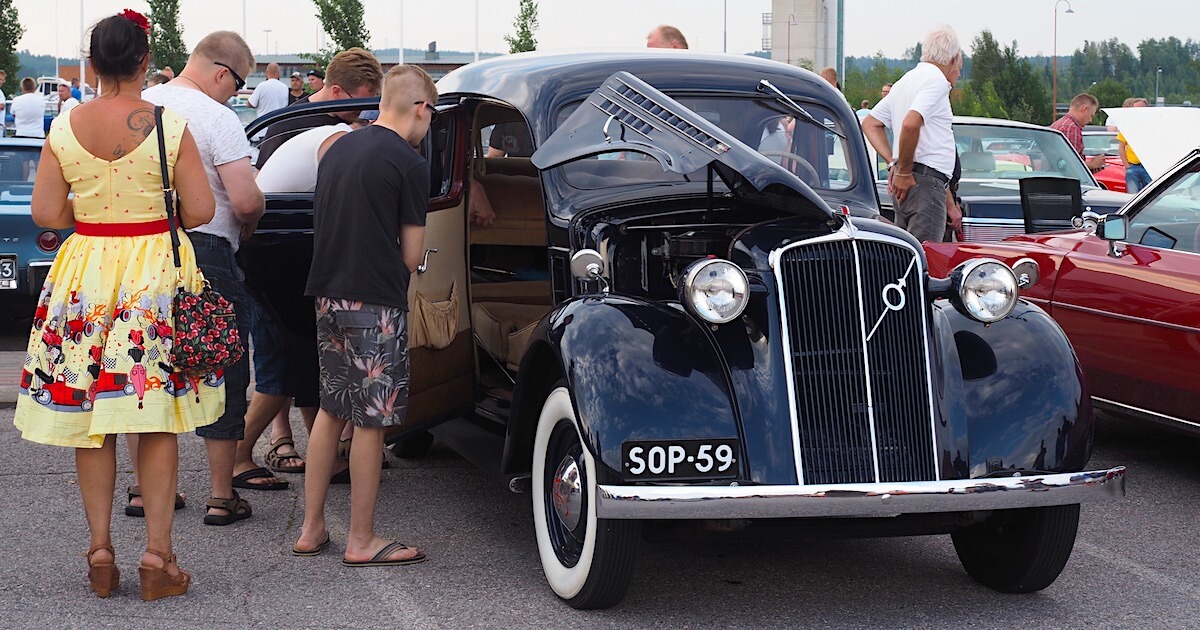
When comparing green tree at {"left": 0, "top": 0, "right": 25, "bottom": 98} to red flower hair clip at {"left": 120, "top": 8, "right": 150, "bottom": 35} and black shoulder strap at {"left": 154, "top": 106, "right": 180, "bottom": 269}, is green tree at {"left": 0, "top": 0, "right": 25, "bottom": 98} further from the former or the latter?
black shoulder strap at {"left": 154, "top": 106, "right": 180, "bottom": 269}

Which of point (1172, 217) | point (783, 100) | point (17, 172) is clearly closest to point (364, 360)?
point (783, 100)

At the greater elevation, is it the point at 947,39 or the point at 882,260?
the point at 947,39

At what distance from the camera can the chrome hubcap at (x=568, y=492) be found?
4.36m

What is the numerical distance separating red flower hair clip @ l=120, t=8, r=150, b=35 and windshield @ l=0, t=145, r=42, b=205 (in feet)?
19.8

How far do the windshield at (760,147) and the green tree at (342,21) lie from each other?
126 feet

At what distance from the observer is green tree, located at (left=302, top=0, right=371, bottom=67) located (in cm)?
4272

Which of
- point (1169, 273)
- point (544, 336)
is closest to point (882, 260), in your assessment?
point (544, 336)

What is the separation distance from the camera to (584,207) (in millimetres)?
5215

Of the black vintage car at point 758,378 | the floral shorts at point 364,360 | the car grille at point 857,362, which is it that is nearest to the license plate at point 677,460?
the black vintage car at point 758,378

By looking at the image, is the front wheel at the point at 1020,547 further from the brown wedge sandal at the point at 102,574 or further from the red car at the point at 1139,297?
the brown wedge sandal at the point at 102,574

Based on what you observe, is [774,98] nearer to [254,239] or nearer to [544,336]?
[544,336]

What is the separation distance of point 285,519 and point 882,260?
277cm

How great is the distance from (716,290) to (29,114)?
1771 centimetres

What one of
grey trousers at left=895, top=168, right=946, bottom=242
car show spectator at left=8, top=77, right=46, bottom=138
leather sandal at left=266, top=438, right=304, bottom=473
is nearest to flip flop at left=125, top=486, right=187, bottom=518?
leather sandal at left=266, top=438, right=304, bottom=473
